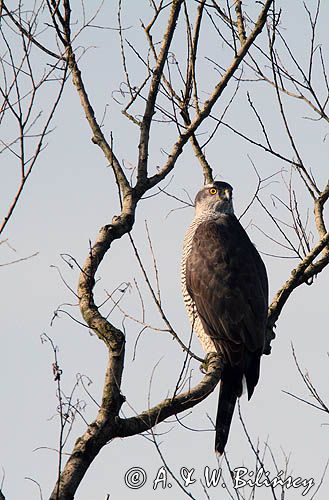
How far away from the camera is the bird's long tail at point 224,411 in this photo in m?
6.53

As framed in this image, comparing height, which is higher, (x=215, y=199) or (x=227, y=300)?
(x=215, y=199)

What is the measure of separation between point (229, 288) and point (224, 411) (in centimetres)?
93

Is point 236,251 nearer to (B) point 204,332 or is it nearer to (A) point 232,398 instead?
(B) point 204,332

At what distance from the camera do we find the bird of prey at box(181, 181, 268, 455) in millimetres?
6664

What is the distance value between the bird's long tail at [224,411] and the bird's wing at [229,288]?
0.22 metres

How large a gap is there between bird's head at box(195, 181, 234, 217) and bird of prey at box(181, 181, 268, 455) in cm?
16

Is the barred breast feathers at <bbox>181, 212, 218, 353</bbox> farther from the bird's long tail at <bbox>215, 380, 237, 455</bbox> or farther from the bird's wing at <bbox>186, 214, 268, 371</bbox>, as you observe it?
the bird's long tail at <bbox>215, 380, 237, 455</bbox>

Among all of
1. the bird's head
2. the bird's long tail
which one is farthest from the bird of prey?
the bird's head

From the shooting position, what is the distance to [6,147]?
464cm

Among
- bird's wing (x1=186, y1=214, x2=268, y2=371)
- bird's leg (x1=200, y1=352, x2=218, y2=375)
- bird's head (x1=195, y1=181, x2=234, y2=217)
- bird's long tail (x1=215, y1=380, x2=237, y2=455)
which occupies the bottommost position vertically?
bird's long tail (x1=215, y1=380, x2=237, y2=455)

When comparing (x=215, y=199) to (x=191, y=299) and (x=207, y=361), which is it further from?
(x=207, y=361)

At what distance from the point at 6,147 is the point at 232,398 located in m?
2.79

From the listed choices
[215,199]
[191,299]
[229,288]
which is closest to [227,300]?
[229,288]

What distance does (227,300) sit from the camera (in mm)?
6910
